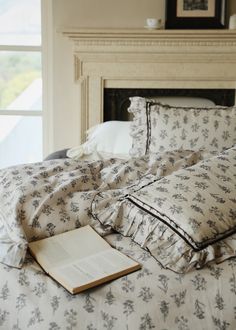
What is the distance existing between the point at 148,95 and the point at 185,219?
90.6 inches

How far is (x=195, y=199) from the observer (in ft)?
5.35

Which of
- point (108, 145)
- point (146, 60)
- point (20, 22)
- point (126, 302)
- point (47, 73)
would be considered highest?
point (20, 22)

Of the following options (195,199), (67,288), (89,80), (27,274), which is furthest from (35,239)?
(89,80)

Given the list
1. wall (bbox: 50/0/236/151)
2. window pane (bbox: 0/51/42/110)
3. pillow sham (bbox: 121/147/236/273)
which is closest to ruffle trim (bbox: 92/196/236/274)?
pillow sham (bbox: 121/147/236/273)

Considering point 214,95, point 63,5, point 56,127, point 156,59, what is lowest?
point 56,127

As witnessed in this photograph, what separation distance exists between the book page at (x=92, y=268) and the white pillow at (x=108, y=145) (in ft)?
3.80

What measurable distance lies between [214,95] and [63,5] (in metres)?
1.27

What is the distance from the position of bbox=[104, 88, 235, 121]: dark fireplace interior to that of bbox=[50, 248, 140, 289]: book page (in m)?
2.27

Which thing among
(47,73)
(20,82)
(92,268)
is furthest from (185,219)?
(20,82)

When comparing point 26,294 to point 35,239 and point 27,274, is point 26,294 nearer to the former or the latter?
point 27,274

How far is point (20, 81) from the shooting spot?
3.90 meters

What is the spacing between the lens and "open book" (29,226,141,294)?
55.9 inches

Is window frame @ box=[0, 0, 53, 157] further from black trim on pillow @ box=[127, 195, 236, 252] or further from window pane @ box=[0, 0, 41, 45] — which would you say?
black trim on pillow @ box=[127, 195, 236, 252]

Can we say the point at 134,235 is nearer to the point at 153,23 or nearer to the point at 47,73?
the point at 153,23
